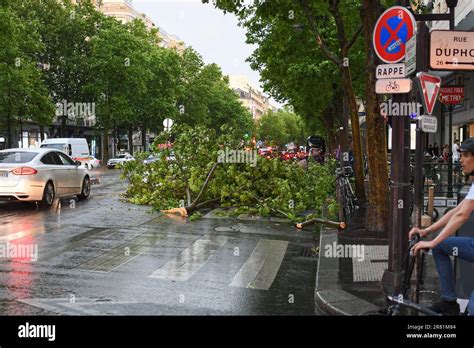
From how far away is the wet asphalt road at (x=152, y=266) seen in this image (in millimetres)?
6340

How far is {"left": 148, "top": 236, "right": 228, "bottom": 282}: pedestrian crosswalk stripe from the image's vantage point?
7.86 metres

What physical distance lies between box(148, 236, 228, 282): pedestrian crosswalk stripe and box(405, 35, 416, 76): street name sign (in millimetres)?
3846

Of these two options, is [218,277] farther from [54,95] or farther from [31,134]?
[31,134]

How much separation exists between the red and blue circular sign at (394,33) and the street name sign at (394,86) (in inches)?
11.4

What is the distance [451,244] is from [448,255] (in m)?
0.15

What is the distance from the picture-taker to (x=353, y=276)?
24.9ft

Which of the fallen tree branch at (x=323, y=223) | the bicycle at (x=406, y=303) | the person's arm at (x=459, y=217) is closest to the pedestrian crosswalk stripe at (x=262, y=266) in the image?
the fallen tree branch at (x=323, y=223)

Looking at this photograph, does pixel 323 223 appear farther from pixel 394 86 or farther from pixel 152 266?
pixel 394 86

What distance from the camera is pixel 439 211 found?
14625 millimetres

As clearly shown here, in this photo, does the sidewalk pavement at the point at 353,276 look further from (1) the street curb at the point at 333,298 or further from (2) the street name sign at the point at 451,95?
(2) the street name sign at the point at 451,95

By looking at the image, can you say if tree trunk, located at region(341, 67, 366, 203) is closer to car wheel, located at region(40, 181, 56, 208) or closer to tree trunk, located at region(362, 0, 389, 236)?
tree trunk, located at region(362, 0, 389, 236)
